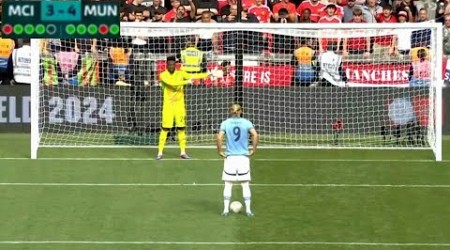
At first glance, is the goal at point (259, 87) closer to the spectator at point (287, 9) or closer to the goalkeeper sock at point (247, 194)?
the spectator at point (287, 9)

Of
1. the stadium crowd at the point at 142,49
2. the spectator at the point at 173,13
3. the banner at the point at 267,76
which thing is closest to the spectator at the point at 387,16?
the stadium crowd at the point at 142,49

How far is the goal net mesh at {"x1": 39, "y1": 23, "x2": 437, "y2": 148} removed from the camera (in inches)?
968

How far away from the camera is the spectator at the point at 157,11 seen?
26.5 metres

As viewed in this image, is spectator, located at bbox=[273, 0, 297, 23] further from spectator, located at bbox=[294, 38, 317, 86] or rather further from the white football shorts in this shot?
the white football shorts

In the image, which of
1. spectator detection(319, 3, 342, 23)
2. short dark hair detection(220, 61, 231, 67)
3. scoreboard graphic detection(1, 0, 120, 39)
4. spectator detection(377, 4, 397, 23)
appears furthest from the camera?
spectator detection(377, 4, 397, 23)

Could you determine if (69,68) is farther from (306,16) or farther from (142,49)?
(306,16)

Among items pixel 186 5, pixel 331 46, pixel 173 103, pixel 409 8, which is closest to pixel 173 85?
pixel 173 103

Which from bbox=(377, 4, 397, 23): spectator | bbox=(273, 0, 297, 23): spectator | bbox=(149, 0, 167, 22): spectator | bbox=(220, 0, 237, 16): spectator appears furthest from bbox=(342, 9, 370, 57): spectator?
bbox=(149, 0, 167, 22): spectator

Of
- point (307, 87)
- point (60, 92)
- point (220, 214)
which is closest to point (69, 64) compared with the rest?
point (60, 92)

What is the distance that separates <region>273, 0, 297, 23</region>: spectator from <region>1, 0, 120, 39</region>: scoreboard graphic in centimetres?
630

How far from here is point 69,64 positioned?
81.9ft

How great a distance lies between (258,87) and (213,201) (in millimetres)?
8080

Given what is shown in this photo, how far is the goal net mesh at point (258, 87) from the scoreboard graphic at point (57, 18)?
2947mm

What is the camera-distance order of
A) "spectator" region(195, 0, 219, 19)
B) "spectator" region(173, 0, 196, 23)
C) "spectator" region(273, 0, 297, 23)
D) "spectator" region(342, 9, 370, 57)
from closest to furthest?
"spectator" region(342, 9, 370, 57), "spectator" region(173, 0, 196, 23), "spectator" region(273, 0, 297, 23), "spectator" region(195, 0, 219, 19)
